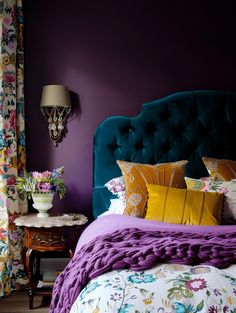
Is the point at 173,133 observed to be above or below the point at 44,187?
above

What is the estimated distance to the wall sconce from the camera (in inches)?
139

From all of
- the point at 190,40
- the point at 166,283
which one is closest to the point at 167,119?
the point at 190,40

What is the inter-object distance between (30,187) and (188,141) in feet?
4.39

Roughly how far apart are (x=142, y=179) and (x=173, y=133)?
69cm

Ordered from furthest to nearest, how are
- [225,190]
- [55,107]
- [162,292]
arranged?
[55,107] → [225,190] → [162,292]

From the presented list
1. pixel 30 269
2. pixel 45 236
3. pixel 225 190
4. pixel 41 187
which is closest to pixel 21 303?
pixel 30 269

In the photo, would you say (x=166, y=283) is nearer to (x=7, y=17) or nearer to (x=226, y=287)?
→ (x=226, y=287)

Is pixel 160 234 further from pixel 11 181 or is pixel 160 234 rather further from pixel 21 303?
pixel 11 181

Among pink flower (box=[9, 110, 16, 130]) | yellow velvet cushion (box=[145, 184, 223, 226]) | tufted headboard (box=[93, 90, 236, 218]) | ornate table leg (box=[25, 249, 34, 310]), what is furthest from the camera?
tufted headboard (box=[93, 90, 236, 218])

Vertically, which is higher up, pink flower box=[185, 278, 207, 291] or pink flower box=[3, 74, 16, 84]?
pink flower box=[3, 74, 16, 84]

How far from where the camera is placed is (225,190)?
2.95 metres

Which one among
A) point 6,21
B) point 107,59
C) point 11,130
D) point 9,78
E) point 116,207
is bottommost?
point 116,207

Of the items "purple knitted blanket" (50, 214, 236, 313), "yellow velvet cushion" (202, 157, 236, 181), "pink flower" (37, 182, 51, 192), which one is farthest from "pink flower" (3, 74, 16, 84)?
"purple knitted blanket" (50, 214, 236, 313)

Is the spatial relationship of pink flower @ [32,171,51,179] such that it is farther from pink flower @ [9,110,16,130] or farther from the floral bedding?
the floral bedding
